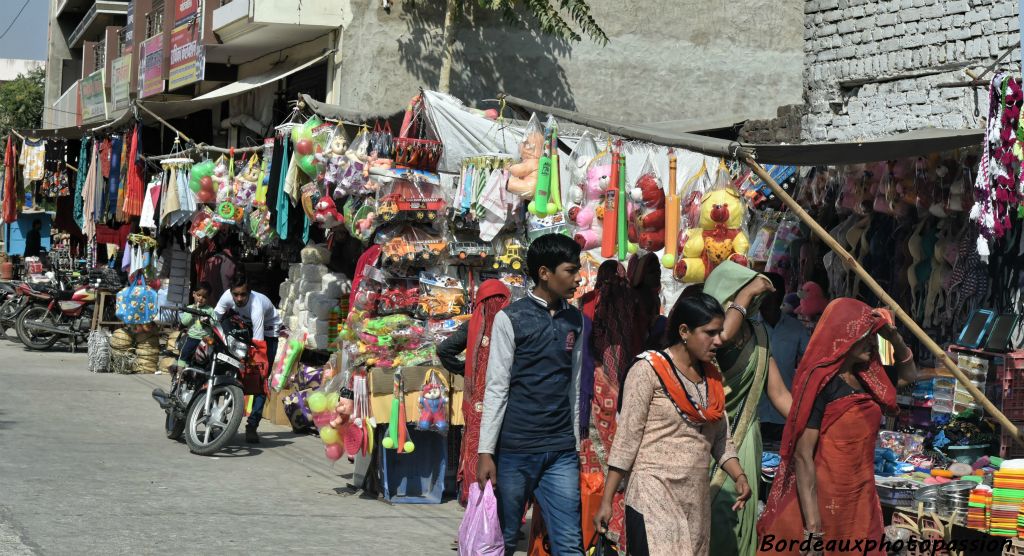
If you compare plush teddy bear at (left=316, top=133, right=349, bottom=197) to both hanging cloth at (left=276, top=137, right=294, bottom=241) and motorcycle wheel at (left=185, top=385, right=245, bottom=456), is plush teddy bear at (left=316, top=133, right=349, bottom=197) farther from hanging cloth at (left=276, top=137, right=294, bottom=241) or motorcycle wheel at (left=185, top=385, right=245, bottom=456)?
motorcycle wheel at (left=185, top=385, right=245, bottom=456)

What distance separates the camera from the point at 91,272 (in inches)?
706

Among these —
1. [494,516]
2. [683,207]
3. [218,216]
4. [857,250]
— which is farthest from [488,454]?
[218,216]

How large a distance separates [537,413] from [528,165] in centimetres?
315

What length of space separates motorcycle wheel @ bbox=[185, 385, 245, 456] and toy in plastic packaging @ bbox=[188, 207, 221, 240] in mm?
3862

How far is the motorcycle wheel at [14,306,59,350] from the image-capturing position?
18422 millimetres

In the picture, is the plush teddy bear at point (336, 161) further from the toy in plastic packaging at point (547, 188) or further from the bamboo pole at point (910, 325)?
the bamboo pole at point (910, 325)

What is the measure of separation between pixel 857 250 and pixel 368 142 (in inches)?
145

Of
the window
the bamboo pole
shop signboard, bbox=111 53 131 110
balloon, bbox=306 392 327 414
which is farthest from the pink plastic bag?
shop signboard, bbox=111 53 131 110

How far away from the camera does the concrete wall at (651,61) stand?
1566cm

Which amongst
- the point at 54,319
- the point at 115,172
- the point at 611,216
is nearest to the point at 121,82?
the point at 54,319

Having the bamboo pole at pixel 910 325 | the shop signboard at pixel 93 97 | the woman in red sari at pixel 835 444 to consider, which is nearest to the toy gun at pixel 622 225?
the bamboo pole at pixel 910 325

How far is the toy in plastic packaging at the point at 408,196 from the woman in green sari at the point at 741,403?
11.9 feet

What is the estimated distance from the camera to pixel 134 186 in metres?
16.0

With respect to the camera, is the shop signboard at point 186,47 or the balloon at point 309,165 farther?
the shop signboard at point 186,47
